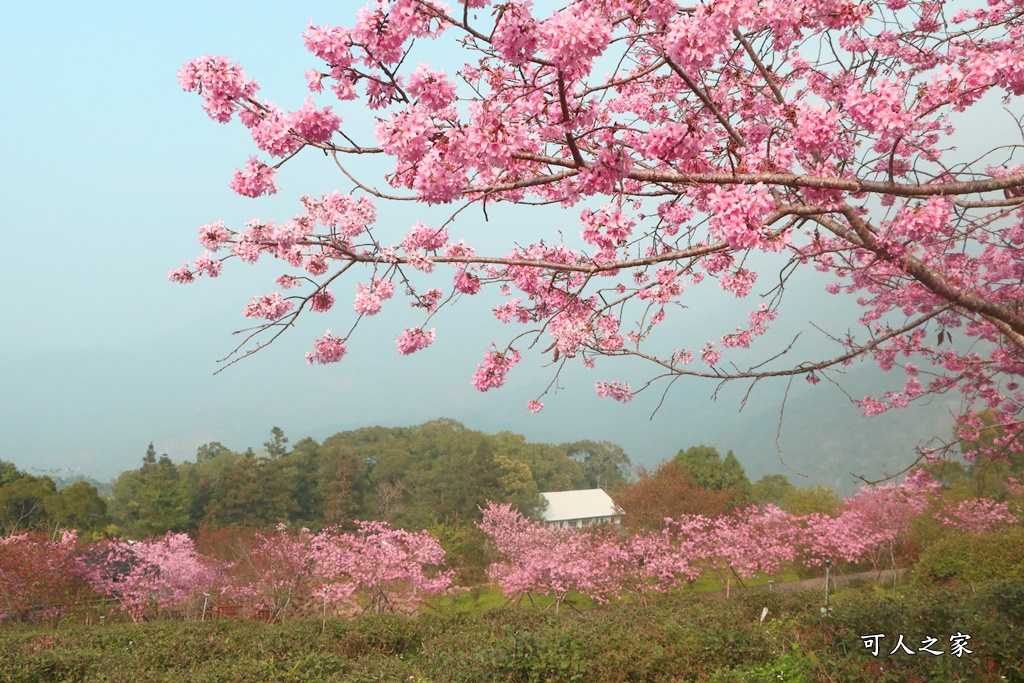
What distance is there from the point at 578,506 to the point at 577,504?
0.67 ft

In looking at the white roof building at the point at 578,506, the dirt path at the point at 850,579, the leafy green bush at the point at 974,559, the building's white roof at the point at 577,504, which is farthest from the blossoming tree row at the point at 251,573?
the building's white roof at the point at 577,504

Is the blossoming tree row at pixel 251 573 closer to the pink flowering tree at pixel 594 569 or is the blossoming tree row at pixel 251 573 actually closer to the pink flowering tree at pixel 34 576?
the pink flowering tree at pixel 34 576

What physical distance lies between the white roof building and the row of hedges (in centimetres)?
3092

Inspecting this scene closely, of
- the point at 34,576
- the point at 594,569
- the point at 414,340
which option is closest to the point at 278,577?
the point at 34,576

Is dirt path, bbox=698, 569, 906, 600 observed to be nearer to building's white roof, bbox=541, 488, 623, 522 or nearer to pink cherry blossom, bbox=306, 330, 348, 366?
pink cherry blossom, bbox=306, 330, 348, 366

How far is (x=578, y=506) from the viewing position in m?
40.4

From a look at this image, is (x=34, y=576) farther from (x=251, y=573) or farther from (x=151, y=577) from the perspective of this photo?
(x=251, y=573)

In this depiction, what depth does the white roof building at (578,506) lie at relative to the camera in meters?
38.8

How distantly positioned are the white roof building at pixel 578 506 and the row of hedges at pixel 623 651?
1217 inches

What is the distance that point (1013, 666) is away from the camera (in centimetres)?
446

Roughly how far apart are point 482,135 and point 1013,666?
4.87 metres

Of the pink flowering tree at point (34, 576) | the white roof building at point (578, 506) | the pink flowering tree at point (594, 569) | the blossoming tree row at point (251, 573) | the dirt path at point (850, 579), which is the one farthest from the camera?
the white roof building at point (578, 506)

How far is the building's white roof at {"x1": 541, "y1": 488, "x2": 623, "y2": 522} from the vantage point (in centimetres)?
3906

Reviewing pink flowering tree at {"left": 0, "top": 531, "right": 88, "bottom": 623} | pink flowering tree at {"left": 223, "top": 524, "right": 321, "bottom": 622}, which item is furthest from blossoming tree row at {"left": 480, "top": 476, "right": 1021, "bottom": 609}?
pink flowering tree at {"left": 0, "top": 531, "right": 88, "bottom": 623}
